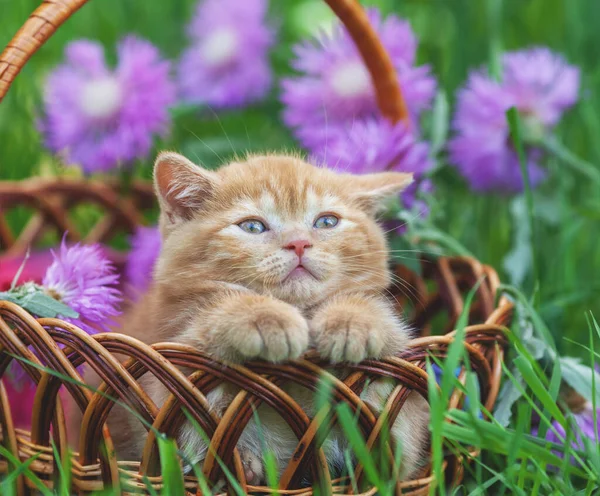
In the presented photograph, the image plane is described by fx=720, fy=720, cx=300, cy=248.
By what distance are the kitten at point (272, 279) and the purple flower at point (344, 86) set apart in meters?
0.49

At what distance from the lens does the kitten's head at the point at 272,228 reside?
3.50 ft

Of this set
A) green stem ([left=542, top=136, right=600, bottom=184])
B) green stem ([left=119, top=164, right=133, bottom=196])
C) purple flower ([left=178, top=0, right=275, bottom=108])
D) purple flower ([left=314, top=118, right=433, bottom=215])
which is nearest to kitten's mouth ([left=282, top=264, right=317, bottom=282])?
purple flower ([left=314, top=118, right=433, bottom=215])

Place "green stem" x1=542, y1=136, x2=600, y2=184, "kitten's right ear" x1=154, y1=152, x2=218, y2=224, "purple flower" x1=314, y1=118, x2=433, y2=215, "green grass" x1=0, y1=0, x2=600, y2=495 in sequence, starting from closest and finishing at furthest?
"green grass" x1=0, y1=0, x2=600, y2=495 → "kitten's right ear" x1=154, y1=152, x2=218, y2=224 → "purple flower" x1=314, y1=118, x2=433, y2=215 → "green stem" x1=542, y1=136, x2=600, y2=184

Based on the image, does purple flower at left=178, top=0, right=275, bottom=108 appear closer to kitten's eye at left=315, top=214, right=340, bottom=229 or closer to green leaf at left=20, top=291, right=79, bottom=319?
kitten's eye at left=315, top=214, right=340, bottom=229

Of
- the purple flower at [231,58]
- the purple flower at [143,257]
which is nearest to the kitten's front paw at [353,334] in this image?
the purple flower at [143,257]

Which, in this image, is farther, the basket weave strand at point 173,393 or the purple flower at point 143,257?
the purple flower at point 143,257

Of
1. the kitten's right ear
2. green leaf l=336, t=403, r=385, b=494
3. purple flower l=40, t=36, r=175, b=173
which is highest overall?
purple flower l=40, t=36, r=175, b=173

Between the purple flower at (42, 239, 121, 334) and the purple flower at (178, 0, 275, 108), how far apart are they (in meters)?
1.04

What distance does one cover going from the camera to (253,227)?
1122 millimetres

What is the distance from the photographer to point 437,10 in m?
2.55

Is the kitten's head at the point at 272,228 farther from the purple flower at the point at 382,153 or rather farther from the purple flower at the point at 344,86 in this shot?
the purple flower at the point at 344,86

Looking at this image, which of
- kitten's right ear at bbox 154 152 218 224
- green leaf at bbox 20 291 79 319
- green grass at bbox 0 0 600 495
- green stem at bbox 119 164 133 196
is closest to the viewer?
green grass at bbox 0 0 600 495

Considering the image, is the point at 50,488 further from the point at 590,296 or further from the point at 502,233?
the point at 502,233

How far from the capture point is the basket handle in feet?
3.59
